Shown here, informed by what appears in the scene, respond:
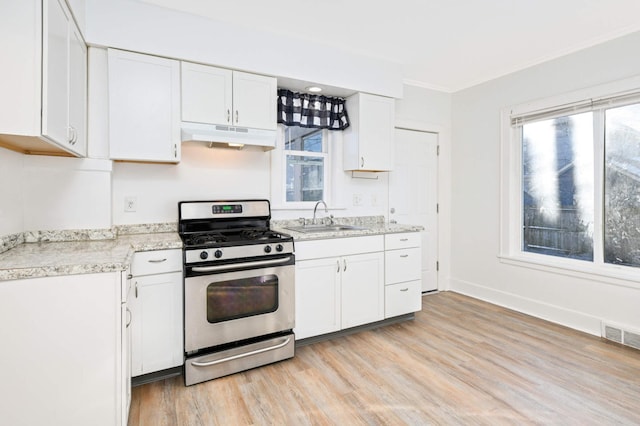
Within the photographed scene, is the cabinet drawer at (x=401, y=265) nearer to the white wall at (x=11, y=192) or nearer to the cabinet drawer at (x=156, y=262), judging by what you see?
the cabinet drawer at (x=156, y=262)

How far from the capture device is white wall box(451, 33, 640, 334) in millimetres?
2900

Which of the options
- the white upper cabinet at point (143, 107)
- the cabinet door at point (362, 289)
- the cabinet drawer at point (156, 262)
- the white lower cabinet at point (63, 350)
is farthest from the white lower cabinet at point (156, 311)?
the cabinet door at point (362, 289)

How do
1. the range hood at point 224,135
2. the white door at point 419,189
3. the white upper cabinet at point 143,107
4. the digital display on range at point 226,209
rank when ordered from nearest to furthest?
the white upper cabinet at point 143,107, the range hood at point 224,135, the digital display on range at point 226,209, the white door at point 419,189

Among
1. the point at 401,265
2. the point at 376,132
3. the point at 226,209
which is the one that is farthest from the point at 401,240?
the point at 226,209

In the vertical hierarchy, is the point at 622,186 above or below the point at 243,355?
above

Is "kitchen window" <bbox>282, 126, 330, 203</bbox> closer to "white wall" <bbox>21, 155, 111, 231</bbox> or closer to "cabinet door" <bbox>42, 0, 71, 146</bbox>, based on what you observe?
"white wall" <bbox>21, 155, 111, 231</bbox>

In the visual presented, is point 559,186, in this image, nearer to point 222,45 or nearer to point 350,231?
point 350,231

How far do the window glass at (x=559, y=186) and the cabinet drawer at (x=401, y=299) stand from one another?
142 cm

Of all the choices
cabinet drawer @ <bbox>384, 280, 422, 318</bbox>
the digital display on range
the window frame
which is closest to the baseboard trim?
cabinet drawer @ <bbox>384, 280, 422, 318</bbox>

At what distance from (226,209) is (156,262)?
80 cm

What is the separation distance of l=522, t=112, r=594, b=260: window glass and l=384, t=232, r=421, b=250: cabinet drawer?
53.4 inches

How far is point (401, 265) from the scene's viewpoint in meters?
3.25

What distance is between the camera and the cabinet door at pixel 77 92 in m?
1.94

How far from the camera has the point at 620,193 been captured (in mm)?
2910
